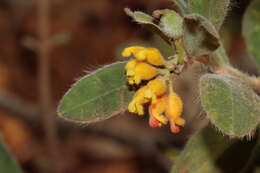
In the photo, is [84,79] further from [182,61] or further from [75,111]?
[182,61]

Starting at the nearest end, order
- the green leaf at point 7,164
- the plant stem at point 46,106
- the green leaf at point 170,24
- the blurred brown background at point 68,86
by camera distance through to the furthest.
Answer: the green leaf at point 170,24, the green leaf at point 7,164, the plant stem at point 46,106, the blurred brown background at point 68,86

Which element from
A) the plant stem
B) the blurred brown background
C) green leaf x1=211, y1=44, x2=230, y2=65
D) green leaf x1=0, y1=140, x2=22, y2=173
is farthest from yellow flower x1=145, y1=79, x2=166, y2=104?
the plant stem

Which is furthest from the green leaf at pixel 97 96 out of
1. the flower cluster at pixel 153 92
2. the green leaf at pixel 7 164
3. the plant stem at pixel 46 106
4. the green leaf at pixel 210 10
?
the plant stem at pixel 46 106

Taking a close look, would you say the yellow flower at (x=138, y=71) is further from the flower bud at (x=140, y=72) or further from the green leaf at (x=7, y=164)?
the green leaf at (x=7, y=164)

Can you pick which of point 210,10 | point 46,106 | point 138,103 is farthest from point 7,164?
point 46,106

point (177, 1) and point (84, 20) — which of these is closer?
point (177, 1)

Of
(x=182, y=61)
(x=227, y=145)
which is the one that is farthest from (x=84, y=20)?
(x=182, y=61)
